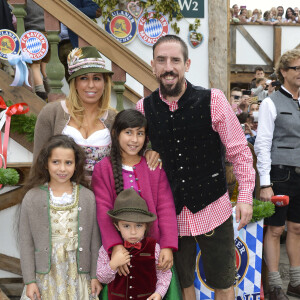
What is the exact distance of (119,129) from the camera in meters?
2.50

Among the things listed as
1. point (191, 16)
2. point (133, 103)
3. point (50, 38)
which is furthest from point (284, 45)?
point (50, 38)

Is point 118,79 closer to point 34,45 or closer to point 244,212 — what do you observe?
point 34,45

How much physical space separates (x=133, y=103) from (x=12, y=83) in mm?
1199

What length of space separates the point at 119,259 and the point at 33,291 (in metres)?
0.51

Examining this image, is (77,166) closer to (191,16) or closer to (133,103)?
(133,103)

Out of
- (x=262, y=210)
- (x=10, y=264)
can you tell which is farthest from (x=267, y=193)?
(x=10, y=264)

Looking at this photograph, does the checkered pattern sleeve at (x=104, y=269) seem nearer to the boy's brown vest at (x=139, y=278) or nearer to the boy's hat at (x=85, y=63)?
the boy's brown vest at (x=139, y=278)

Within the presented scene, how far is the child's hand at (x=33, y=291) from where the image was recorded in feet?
7.82

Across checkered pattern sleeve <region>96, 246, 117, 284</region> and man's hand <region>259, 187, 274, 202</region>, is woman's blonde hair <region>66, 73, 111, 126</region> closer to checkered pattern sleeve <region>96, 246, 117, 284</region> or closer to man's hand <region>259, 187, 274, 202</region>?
checkered pattern sleeve <region>96, 246, 117, 284</region>

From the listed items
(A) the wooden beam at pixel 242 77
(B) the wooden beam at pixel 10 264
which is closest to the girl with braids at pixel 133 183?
(B) the wooden beam at pixel 10 264

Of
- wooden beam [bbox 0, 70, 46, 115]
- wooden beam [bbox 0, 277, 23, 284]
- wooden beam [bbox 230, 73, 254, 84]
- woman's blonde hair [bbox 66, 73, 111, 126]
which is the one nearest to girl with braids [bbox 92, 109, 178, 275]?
woman's blonde hair [bbox 66, 73, 111, 126]

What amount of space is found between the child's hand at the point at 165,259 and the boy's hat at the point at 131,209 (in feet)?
0.73

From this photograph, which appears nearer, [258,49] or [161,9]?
[161,9]

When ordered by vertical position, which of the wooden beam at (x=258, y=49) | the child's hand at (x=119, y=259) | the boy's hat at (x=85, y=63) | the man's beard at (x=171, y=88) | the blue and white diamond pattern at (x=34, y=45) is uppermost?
the wooden beam at (x=258, y=49)
